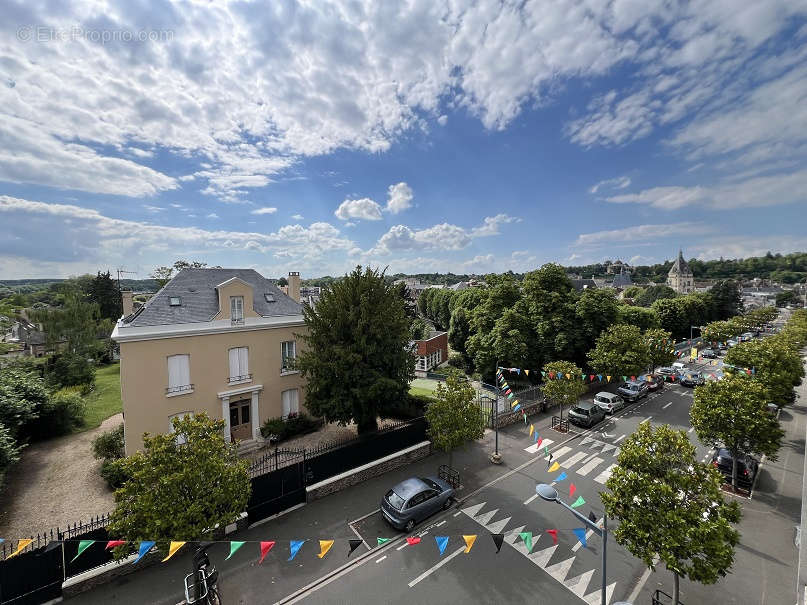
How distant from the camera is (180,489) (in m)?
9.41

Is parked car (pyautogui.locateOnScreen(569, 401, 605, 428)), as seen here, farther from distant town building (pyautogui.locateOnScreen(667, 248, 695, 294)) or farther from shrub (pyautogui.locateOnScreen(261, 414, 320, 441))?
distant town building (pyautogui.locateOnScreen(667, 248, 695, 294))

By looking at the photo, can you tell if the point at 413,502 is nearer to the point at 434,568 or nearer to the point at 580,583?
the point at 434,568

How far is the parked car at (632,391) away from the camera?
26.3 meters

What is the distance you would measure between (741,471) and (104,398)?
42.7m

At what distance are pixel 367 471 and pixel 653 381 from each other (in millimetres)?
27020

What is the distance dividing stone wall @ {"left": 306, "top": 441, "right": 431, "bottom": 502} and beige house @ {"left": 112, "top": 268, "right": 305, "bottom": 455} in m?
6.29

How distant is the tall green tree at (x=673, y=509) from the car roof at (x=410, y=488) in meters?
6.26

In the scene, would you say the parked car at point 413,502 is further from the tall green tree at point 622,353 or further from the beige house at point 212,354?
the tall green tree at point 622,353

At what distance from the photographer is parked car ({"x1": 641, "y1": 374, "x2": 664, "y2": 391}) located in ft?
93.5

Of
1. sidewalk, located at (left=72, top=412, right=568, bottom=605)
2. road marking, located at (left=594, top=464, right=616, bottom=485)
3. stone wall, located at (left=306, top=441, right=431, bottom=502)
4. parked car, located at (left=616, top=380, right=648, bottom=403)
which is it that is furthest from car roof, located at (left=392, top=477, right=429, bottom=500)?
parked car, located at (left=616, top=380, right=648, bottom=403)

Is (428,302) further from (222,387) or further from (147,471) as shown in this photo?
(147,471)

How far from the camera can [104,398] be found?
28.5 m

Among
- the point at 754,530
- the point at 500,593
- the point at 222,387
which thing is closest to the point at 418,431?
the point at 500,593

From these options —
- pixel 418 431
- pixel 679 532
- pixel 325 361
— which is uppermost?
pixel 325 361
